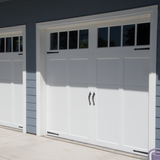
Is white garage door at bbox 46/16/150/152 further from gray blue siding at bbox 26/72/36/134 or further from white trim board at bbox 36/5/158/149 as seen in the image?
gray blue siding at bbox 26/72/36/134

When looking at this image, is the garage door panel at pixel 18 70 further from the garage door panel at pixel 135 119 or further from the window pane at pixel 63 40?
the garage door panel at pixel 135 119

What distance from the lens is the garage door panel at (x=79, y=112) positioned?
14.3ft

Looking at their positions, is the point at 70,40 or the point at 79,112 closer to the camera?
the point at 79,112

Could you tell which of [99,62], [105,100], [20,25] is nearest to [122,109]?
[105,100]

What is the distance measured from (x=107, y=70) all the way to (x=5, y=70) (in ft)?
9.18

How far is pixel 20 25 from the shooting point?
5.09 m

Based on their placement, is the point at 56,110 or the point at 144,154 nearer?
the point at 144,154

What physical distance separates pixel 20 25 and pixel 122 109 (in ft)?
9.34

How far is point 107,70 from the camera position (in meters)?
4.07

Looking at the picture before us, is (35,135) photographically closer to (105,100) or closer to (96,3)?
(105,100)

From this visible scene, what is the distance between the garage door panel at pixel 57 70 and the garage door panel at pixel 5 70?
1.27 meters

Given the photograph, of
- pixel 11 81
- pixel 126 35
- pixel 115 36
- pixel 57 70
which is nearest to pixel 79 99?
pixel 57 70

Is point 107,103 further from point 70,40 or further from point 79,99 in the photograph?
point 70,40

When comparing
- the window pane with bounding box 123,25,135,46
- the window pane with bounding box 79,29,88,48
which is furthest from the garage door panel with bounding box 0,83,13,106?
the window pane with bounding box 123,25,135,46
